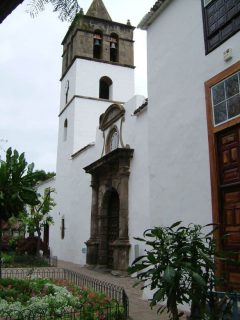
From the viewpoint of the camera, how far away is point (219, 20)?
691 cm

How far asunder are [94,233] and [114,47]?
12.6m

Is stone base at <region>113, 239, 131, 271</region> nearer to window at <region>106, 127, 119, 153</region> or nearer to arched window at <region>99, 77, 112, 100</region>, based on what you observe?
window at <region>106, 127, 119, 153</region>

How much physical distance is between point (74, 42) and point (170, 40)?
15.2 m

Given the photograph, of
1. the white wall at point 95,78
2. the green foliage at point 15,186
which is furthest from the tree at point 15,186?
the white wall at point 95,78

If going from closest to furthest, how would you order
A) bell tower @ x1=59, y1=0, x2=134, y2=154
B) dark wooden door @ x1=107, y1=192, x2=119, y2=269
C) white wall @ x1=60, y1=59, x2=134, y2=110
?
1. dark wooden door @ x1=107, y1=192, x2=119, y2=269
2. bell tower @ x1=59, y1=0, x2=134, y2=154
3. white wall @ x1=60, y1=59, x2=134, y2=110

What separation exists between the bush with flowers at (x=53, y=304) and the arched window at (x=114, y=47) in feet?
57.6

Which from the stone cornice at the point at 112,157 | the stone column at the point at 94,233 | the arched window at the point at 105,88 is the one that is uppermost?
the arched window at the point at 105,88

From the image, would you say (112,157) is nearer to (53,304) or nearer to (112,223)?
(112,223)

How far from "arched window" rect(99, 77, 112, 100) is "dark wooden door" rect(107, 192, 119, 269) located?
29.4 feet

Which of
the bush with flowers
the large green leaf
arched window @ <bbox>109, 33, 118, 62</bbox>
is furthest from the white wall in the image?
the large green leaf

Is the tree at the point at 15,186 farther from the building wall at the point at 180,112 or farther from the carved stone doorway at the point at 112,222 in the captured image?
the carved stone doorway at the point at 112,222

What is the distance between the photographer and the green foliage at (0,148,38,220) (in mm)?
10297

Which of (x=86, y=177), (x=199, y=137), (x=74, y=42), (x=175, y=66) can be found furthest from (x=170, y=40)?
(x=74, y=42)

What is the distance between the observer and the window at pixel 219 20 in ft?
21.4
